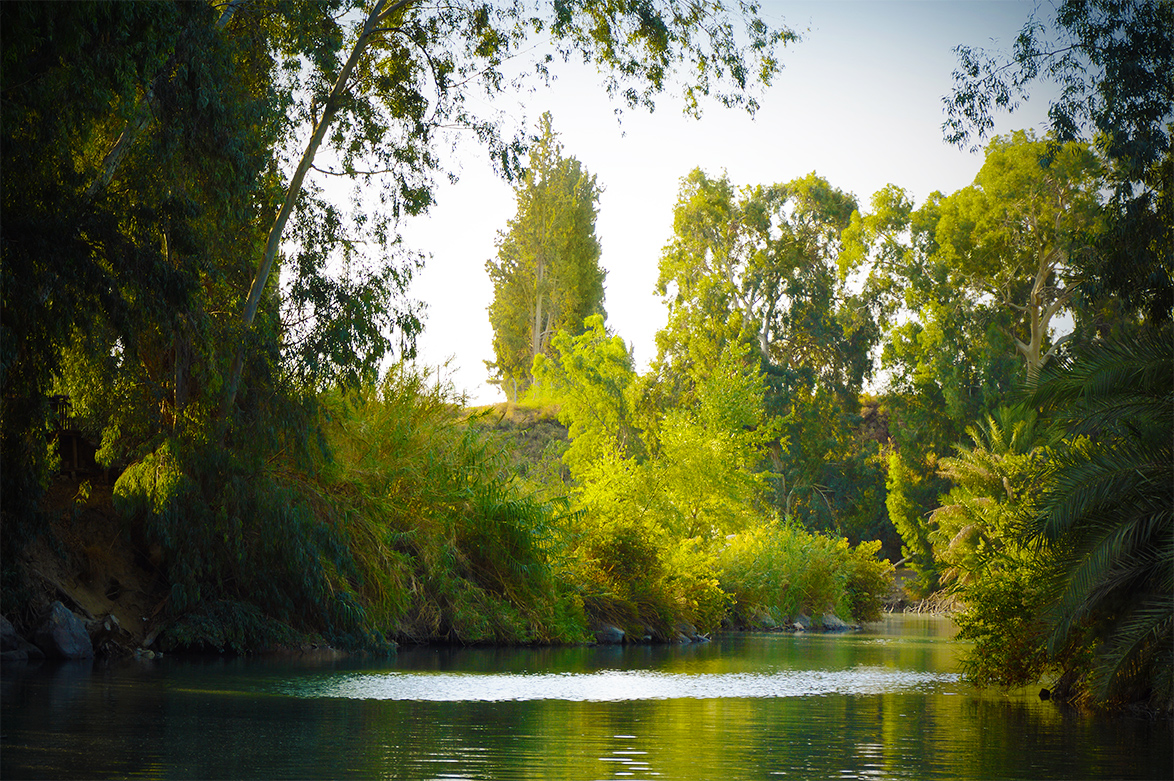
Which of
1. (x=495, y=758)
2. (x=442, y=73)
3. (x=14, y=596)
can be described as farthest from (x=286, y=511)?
(x=495, y=758)

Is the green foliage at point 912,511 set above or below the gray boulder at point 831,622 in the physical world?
above

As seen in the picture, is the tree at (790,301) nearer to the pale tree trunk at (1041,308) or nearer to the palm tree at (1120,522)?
the pale tree trunk at (1041,308)

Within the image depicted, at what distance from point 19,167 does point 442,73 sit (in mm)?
8853

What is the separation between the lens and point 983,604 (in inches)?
597

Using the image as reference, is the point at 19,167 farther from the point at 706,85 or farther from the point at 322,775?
the point at 706,85

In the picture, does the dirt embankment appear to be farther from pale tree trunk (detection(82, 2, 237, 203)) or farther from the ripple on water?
pale tree trunk (detection(82, 2, 237, 203))

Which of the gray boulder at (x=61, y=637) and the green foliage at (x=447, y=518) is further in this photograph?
the green foliage at (x=447, y=518)

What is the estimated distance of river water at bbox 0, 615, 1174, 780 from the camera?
311 inches

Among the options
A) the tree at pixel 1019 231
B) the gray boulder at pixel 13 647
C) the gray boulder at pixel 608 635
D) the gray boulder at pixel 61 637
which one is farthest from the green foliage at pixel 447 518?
the tree at pixel 1019 231

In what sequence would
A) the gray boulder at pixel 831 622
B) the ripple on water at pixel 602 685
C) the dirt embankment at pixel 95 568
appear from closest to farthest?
the ripple on water at pixel 602 685 → the dirt embankment at pixel 95 568 → the gray boulder at pixel 831 622

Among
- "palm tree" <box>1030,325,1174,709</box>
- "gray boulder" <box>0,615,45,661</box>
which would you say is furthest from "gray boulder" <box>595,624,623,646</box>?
"palm tree" <box>1030,325,1174,709</box>

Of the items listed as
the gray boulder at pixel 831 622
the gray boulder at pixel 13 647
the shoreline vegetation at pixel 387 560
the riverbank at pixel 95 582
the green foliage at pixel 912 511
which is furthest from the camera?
the green foliage at pixel 912 511

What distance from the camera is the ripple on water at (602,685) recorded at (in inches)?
512

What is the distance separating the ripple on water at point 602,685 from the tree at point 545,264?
38.1 metres
